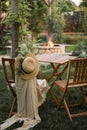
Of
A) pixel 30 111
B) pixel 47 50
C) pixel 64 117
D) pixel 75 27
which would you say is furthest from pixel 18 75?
pixel 75 27

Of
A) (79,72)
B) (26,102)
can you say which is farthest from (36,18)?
(26,102)

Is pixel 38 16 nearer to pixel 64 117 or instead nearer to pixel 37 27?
pixel 37 27

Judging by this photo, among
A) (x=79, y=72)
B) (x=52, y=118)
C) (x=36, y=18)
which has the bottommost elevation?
(x=52, y=118)

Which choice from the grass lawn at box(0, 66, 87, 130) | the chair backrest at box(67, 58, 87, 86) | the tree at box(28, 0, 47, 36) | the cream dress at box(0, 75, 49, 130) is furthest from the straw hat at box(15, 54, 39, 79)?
the tree at box(28, 0, 47, 36)

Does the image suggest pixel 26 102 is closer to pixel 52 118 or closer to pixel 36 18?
pixel 52 118

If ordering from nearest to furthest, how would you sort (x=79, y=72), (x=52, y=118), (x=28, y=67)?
(x=28, y=67) → (x=79, y=72) → (x=52, y=118)

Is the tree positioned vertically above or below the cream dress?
above

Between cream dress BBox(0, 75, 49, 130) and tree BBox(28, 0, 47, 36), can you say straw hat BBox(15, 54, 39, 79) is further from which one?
tree BBox(28, 0, 47, 36)

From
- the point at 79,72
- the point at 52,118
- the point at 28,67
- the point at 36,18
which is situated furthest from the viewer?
the point at 36,18

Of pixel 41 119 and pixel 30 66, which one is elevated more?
Answer: pixel 30 66

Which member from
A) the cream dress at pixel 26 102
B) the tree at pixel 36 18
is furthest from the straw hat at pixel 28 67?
the tree at pixel 36 18

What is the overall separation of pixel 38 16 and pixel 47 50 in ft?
17.3

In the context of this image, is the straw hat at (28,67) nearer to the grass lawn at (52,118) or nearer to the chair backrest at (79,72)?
the chair backrest at (79,72)

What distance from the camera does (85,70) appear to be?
4.50 meters
